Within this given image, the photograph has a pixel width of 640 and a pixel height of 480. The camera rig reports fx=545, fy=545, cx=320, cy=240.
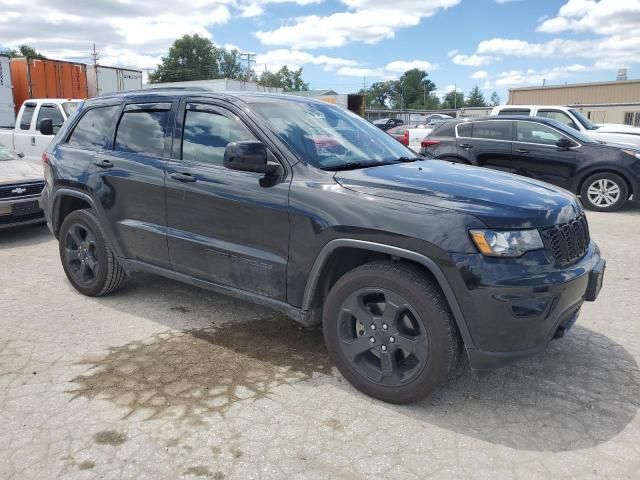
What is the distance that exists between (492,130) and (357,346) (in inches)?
326

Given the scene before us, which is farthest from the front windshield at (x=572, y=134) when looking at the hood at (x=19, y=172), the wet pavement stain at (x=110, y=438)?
the wet pavement stain at (x=110, y=438)

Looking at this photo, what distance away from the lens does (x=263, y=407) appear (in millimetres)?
3111

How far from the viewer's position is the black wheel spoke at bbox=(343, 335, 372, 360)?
3.17m

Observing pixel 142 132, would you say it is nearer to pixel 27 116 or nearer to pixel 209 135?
pixel 209 135

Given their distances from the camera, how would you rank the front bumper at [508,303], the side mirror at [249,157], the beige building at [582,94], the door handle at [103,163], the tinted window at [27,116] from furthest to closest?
the beige building at [582,94] → the tinted window at [27,116] → the door handle at [103,163] → the side mirror at [249,157] → the front bumper at [508,303]

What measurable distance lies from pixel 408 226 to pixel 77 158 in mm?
3187

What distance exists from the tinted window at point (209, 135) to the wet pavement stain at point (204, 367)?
1.32 metres

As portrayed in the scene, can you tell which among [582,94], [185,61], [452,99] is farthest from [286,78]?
[582,94]

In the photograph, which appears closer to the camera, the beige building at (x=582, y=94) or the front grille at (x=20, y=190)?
the front grille at (x=20, y=190)

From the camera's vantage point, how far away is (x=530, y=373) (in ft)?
11.7

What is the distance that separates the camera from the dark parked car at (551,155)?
9.36m

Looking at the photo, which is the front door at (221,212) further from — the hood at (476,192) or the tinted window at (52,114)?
the tinted window at (52,114)

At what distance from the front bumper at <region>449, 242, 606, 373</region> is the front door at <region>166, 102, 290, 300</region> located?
3.88 feet

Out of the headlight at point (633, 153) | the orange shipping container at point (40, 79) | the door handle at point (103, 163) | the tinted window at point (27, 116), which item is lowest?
the door handle at point (103, 163)
